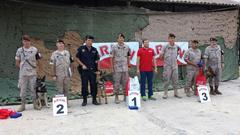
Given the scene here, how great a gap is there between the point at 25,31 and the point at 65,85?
7.40ft

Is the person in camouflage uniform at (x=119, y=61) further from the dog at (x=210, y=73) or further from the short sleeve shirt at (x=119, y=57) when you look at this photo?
the dog at (x=210, y=73)

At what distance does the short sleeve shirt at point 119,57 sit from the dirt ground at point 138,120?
3.02 feet

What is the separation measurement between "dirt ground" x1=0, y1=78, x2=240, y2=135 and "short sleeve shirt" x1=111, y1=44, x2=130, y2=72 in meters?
0.92

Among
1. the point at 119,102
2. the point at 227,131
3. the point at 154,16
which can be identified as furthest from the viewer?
the point at 154,16

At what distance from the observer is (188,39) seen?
41.8 ft

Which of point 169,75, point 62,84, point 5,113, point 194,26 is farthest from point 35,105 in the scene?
point 194,26

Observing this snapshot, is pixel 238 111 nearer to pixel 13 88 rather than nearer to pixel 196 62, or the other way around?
pixel 196 62

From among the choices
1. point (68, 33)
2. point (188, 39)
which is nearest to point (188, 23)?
point (188, 39)

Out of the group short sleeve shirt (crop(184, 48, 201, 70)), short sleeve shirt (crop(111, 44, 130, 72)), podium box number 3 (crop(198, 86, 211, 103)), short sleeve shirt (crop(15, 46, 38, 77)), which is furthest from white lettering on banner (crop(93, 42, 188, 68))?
short sleeve shirt (crop(15, 46, 38, 77))

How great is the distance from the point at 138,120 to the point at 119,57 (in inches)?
90.7

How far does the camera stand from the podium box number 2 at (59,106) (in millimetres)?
8031

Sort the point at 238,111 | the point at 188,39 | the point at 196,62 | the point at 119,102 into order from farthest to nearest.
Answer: the point at 188,39 → the point at 196,62 → the point at 119,102 → the point at 238,111

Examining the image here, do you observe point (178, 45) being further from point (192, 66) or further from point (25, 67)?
point (25, 67)

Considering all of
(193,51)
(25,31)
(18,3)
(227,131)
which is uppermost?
(18,3)
